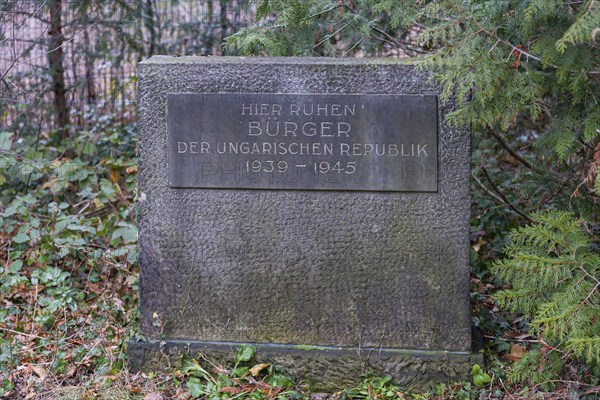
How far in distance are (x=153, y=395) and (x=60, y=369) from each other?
599 millimetres

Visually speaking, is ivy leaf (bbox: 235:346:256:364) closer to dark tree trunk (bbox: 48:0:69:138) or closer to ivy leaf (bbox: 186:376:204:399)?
ivy leaf (bbox: 186:376:204:399)

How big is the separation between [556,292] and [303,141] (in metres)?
1.33

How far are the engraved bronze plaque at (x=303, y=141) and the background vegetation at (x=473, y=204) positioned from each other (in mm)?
268

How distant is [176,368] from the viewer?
12.3 feet

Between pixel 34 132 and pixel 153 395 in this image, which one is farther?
pixel 34 132

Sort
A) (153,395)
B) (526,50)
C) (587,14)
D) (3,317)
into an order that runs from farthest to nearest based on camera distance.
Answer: (3,317)
(153,395)
(526,50)
(587,14)

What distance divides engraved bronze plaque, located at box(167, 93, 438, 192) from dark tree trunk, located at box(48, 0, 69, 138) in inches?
140

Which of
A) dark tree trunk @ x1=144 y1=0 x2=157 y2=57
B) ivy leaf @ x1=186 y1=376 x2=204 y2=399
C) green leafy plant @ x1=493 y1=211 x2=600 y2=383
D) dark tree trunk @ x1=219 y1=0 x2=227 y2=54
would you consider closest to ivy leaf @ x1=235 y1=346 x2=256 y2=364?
ivy leaf @ x1=186 y1=376 x2=204 y2=399

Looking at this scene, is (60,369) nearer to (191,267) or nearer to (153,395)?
(153,395)

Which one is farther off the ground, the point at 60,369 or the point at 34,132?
the point at 34,132

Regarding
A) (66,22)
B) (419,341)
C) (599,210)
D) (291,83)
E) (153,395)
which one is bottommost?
(153,395)

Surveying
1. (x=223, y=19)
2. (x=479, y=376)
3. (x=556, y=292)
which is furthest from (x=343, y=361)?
(x=223, y=19)

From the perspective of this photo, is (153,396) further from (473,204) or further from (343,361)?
(473,204)

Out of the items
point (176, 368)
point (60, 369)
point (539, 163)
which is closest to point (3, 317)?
point (60, 369)
